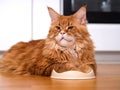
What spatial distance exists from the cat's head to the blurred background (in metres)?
0.94

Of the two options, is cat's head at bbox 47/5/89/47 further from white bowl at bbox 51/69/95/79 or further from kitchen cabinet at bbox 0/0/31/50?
kitchen cabinet at bbox 0/0/31/50

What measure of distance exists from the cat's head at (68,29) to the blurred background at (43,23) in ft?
3.10

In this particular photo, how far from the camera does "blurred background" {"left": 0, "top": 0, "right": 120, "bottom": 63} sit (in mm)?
2752

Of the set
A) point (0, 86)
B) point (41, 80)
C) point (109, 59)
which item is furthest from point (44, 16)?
point (0, 86)

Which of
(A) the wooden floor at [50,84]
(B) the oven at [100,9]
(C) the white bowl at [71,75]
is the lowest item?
(A) the wooden floor at [50,84]

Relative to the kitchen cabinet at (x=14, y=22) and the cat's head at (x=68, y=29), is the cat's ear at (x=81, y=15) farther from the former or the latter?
the kitchen cabinet at (x=14, y=22)

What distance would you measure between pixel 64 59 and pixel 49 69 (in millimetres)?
100

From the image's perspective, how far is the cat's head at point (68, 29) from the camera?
176cm

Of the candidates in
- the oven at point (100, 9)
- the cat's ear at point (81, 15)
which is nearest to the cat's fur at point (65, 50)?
the cat's ear at point (81, 15)

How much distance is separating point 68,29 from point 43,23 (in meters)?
1.03

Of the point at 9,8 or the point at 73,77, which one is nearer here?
the point at 73,77

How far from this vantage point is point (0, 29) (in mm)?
2754

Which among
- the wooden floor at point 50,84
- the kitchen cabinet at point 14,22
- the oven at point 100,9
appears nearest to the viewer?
the wooden floor at point 50,84

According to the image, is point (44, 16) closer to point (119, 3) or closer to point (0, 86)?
point (119, 3)
